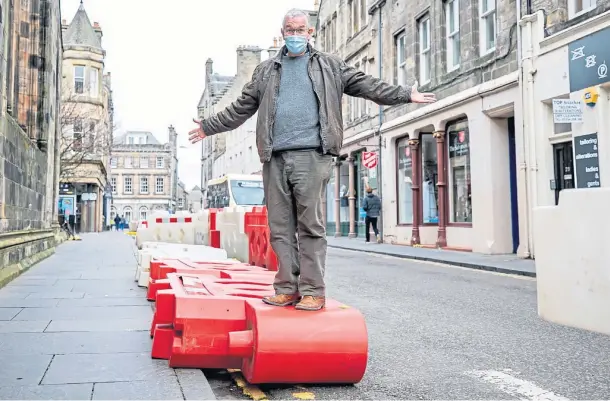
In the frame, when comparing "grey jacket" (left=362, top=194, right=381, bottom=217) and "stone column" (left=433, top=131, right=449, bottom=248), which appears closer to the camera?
"stone column" (left=433, top=131, right=449, bottom=248)

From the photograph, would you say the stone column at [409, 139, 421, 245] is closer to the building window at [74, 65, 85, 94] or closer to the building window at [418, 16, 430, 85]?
the building window at [418, 16, 430, 85]

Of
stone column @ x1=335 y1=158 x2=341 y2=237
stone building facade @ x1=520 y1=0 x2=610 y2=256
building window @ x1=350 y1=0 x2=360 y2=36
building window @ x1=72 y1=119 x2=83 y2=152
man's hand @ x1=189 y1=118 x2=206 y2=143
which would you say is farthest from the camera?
building window @ x1=72 y1=119 x2=83 y2=152

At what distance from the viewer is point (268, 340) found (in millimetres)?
3395

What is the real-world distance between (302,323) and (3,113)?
6224mm

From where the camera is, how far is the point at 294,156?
3.81 meters

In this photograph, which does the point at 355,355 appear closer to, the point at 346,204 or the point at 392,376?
the point at 392,376

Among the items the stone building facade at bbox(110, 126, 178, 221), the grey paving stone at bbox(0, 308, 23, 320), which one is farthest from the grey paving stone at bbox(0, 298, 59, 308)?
the stone building facade at bbox(110, 126, 178, 221)

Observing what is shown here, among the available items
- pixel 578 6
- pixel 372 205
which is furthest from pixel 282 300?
pixel 372 205

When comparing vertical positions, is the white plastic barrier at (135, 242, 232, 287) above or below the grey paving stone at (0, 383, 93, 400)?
above

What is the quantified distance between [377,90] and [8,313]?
429 cm

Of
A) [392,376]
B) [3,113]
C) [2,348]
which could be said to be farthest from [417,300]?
[3,113]

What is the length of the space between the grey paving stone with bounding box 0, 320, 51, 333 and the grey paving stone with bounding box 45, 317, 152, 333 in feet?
0.22

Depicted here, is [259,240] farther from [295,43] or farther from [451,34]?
[451,34]

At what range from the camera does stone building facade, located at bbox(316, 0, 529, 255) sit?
1580cm
